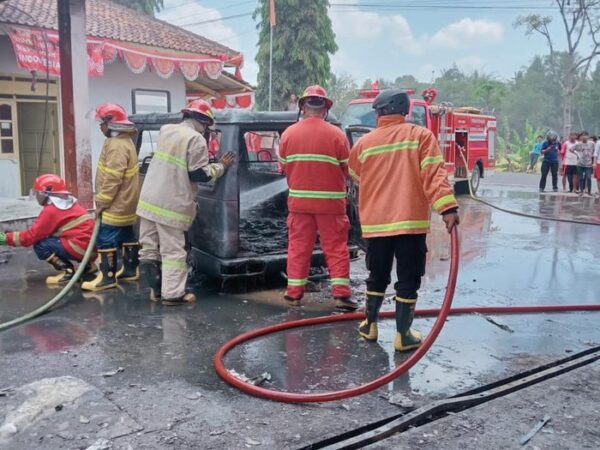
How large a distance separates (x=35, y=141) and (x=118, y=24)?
11.0 ft

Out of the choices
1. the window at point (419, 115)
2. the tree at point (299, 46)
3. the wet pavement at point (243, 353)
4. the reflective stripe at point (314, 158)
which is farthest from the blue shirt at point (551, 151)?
the reflective stripe at point (314, 158)

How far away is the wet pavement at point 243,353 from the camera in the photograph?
289cm

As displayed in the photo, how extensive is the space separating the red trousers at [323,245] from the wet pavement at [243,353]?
263 mm

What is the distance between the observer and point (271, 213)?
5.91m

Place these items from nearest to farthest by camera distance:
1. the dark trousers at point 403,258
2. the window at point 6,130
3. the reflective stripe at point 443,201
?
the reflective stripe at point 443,201
the dark trousers at point 403,258
the window at point 6,130

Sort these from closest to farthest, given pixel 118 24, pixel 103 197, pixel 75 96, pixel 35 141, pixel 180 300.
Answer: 1. pixel 180 300
2. pixel 103 197
3. pixel 75 96
4. pixel 35 141
5. pixel 118 24

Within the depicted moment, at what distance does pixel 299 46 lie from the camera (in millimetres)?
25656

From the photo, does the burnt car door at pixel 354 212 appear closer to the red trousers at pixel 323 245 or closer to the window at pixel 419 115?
the red trousers at pixel 323 245

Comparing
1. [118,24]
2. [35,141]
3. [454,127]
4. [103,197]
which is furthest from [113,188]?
[454,127]

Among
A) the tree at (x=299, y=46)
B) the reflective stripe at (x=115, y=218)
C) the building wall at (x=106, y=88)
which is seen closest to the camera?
the reflective stripe at (x=115, y=218)

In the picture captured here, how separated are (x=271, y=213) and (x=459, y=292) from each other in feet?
6.39

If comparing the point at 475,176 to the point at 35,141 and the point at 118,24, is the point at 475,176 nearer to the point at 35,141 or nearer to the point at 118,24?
the point at 118,24

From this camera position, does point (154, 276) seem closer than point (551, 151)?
Yes

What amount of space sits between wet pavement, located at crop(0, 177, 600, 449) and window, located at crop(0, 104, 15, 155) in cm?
584
